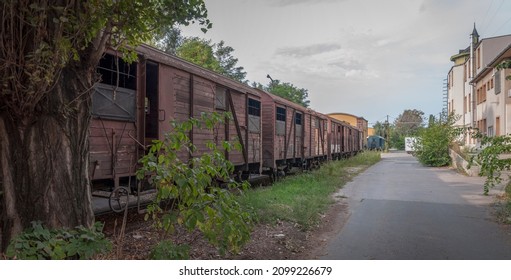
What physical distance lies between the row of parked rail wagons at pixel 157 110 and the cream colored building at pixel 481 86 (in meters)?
14.0

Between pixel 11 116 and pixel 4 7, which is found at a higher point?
pixel 4 7

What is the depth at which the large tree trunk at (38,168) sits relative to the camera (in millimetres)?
3574

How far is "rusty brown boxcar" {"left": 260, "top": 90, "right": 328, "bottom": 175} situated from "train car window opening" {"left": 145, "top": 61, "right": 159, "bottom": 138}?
6052 millimetres

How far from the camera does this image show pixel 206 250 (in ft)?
A: 15.1

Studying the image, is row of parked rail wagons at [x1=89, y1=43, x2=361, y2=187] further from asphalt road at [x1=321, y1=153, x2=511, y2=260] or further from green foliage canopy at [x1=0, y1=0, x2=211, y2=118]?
asphalt road at [x1=321, y1=153, x2=511, y2=260]

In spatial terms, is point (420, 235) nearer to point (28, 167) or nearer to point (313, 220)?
point (313, 220)

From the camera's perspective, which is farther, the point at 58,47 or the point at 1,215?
the point at 1,215

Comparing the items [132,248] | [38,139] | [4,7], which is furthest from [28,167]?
[132,248]

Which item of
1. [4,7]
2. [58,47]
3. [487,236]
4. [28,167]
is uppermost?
[4,7]

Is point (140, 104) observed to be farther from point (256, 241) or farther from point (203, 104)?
point (256, 241)

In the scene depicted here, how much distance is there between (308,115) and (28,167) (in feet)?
46.7

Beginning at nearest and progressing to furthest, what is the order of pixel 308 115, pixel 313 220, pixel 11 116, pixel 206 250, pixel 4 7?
pixel 4 7 → pixel 11 116 → pixel 206 250 → pixel 313 220 → pixel 308 115

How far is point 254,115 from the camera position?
10891 mm

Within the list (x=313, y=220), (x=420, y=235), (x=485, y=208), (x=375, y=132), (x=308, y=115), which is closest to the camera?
(x=420, y=235)
